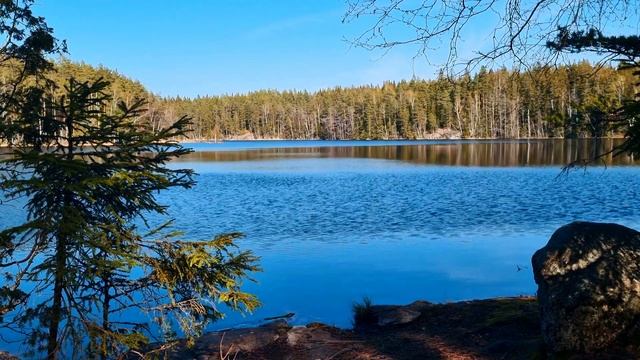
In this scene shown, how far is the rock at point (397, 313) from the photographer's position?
897 centimetres

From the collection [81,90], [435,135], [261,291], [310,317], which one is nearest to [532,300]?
[310,317]

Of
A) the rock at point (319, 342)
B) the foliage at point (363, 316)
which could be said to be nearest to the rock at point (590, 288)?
the rock at point (319, 342)

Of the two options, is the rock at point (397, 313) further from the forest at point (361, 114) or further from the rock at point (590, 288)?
the forest at point (361, 114)

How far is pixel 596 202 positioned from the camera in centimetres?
2481

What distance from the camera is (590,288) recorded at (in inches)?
214

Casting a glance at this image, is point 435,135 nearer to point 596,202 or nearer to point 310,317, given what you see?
point 596,202

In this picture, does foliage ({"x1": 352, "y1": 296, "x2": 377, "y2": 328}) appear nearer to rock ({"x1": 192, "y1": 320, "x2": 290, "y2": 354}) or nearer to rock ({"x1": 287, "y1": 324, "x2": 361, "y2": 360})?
rock ({"x1": 287, "y1": 324, "x2": 361, "y2": 360})

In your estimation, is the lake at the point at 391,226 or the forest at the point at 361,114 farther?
the forest at the point at 361,114

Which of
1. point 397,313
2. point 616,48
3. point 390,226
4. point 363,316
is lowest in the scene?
point 390,226

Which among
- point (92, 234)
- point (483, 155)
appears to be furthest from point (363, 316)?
point (483, 155)

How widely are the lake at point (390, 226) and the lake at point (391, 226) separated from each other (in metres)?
0.04

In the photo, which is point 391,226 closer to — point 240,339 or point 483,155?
point 240,339

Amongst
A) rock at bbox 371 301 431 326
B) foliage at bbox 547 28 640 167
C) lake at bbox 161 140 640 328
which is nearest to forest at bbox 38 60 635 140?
A: lake at bbox 161 140 640 328

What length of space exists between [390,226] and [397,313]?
11289 mm
